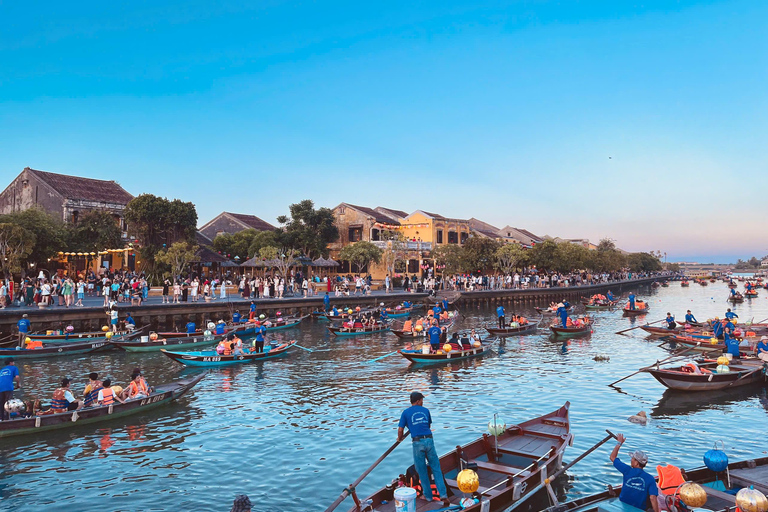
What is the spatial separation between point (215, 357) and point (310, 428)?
9.77 metres

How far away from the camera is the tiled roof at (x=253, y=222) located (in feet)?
228

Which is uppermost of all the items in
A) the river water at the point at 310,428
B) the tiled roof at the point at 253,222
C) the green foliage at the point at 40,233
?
the tiled roof at the point at 253,222

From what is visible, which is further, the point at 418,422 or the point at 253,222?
the point at 253,222

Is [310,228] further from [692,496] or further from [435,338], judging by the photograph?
[692,496]

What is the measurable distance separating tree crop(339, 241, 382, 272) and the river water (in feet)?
111

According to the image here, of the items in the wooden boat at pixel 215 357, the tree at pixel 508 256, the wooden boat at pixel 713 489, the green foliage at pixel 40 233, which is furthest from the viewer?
the tree at pixel 508 256

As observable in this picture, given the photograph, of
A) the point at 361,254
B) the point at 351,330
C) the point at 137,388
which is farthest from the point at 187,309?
the point at 361,254

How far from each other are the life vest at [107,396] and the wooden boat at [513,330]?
23.2m

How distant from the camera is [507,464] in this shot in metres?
11.1

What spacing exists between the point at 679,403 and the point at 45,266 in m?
46.9

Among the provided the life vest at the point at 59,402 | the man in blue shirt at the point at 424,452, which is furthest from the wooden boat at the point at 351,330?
the man in blue shirt at the point at 424,452

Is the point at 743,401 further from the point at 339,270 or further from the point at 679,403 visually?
the point at 339,270

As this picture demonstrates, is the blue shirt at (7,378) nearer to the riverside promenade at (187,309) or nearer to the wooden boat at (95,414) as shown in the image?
the wooden boat at (95,414)

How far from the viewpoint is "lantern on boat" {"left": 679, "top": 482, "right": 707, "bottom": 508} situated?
8.24 meters
